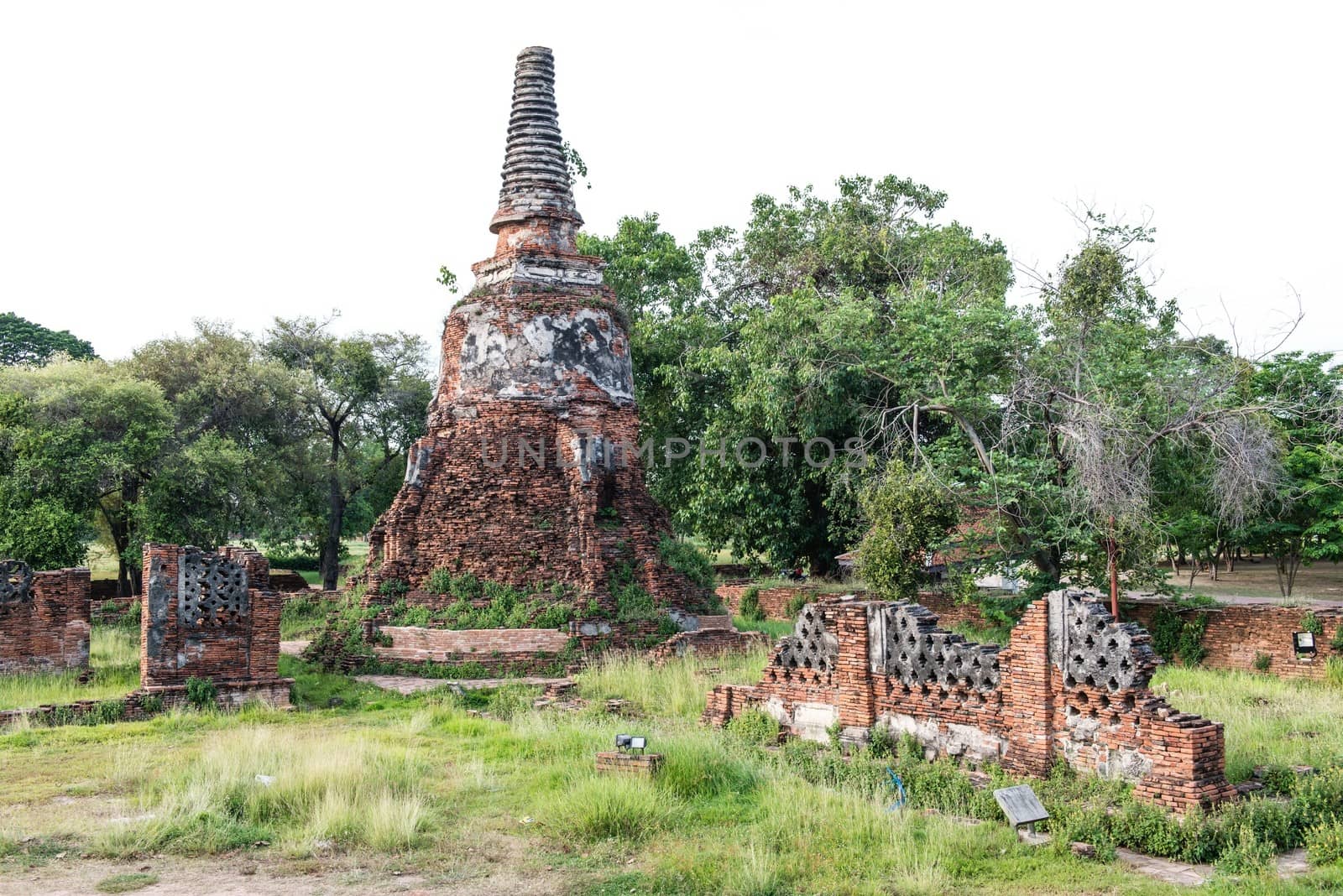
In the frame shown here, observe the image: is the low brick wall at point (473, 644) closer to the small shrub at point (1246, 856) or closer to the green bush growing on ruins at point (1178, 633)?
the green bush growing on ruins at point (1178, 633)

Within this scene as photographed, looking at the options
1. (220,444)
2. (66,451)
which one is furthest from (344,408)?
(66,451)

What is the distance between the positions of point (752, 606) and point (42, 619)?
1431 cm

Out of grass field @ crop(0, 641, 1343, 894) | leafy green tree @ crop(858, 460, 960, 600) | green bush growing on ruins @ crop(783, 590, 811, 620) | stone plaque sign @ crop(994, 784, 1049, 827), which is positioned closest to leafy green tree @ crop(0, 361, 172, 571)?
grass field @ crop(0, 641, 1343, 894)

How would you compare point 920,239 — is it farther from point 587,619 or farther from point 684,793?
point 684,793

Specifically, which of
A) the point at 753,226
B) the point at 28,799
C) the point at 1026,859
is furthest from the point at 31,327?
the point at 1026,859

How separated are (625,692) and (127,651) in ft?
29.9

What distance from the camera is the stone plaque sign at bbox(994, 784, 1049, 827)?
782 cm

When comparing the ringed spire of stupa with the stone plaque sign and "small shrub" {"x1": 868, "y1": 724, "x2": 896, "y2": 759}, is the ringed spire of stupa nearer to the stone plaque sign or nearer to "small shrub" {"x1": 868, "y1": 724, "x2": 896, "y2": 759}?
"small shrub" {"x1": 868, "y1": 724, "x2": 896, "y2": 759}

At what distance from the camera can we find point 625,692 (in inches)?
556

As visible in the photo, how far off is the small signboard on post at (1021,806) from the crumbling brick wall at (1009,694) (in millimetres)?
777

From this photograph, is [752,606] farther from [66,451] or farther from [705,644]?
[66,451]

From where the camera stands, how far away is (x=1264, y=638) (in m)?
16.0

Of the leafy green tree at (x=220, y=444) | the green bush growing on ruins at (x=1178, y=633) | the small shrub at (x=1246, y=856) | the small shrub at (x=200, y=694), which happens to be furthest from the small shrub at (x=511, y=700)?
the leafy green tree at (x=220, y=444)

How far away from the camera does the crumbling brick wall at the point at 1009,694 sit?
320 inches
